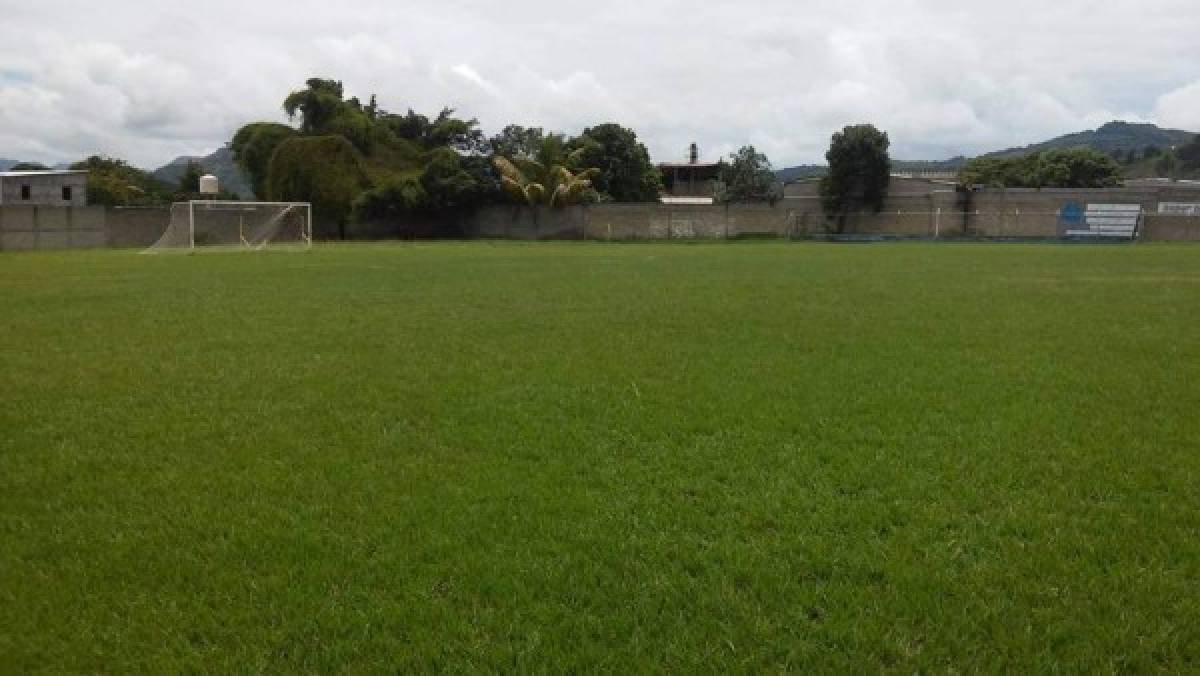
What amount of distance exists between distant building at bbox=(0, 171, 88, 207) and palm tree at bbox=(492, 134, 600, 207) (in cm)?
2569

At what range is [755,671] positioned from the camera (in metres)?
2.97

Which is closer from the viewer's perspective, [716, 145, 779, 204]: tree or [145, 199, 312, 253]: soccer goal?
[145, 199, 312, 253]: soccer goal

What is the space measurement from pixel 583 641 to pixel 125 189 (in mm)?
68157

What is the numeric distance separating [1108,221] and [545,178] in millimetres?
27420

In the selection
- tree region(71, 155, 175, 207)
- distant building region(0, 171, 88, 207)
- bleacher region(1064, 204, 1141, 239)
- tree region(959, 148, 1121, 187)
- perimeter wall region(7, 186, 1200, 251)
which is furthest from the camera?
tree region(959, 148, 1121, 187)

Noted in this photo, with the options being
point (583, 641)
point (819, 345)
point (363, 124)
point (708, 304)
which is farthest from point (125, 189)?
point (583, 641)

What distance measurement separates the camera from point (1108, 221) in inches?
1681

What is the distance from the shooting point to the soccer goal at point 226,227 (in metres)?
34.7

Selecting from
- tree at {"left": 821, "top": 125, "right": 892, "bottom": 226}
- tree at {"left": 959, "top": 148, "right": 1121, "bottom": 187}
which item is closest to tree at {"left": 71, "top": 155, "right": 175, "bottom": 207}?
tree at {"left": 821, "top": 125, "right": 892, "bottom": 226}

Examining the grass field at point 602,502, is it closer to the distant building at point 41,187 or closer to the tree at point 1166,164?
the distant building at point 41,187

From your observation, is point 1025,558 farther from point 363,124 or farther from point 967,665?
point 363,124

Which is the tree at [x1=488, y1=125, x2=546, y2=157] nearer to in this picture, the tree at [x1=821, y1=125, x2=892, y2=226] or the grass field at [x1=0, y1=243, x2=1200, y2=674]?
the tree at [x1=821, y1=125, x2=892, y2=226]

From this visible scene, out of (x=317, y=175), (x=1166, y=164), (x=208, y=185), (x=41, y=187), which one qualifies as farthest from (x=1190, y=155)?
(x=41, y=187)

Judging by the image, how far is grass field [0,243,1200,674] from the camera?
317 cm
